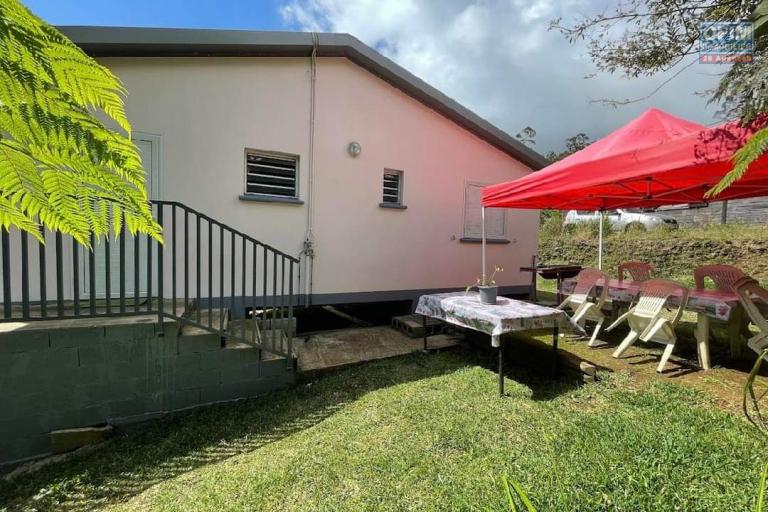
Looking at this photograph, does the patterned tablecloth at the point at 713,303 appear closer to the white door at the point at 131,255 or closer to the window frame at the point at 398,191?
the window frame at the point at 398,191

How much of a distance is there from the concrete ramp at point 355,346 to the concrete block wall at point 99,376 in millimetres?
1010

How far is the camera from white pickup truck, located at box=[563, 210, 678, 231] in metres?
13.0

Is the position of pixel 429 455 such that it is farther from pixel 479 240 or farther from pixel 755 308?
pixel 479 240

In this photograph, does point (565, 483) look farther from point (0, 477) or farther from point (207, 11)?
point (207, 11)

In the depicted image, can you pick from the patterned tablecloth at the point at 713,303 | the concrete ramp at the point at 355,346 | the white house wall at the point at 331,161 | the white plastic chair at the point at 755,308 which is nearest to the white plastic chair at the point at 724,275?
the patterned tablecloth at the point at 713,303

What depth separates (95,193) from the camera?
2.43 feet

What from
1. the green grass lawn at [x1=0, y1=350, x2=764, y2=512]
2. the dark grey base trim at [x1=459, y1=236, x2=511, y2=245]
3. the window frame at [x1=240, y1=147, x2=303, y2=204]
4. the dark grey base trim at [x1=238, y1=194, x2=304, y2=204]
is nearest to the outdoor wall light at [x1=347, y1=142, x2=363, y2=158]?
the window frame at [x1=240, y1=147, x2=303, y2=204]

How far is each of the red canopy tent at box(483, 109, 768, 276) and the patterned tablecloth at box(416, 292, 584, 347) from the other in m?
1.53

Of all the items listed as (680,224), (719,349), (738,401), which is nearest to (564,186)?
(738,401)

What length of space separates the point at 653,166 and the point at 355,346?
12.9 ft

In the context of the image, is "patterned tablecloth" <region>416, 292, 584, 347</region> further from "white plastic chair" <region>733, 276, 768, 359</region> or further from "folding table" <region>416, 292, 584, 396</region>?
"white plastic chair" <region>733, 276, 768, 359</region>

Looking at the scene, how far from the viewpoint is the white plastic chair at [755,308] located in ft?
11.0

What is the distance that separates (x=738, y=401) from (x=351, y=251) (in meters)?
4.76

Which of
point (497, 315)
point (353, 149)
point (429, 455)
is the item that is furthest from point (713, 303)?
point (353, 149)
